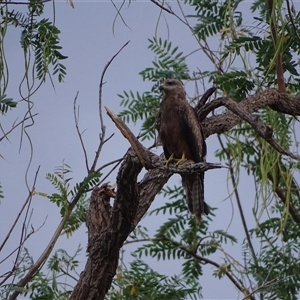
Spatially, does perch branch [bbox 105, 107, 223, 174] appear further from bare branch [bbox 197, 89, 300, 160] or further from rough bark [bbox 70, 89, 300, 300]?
bare branch [bbox 197, 89, 300, 160]

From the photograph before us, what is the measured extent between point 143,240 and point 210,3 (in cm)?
145

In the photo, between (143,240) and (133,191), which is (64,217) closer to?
(133,191)

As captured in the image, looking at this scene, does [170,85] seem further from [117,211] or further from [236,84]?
[117,211]

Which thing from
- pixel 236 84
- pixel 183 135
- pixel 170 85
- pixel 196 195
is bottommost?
pixel 196 195

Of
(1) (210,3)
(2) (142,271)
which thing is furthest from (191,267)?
(1) (210,3)

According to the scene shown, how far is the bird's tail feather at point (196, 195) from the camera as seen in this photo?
3.34m

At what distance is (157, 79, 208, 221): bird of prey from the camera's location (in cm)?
332

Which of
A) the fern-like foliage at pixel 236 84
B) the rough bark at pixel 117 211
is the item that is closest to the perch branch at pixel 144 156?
the rough bark at pixel 117 211

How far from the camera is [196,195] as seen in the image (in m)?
3.35

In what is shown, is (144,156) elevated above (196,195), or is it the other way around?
(196,195)

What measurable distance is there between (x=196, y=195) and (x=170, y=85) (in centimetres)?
65

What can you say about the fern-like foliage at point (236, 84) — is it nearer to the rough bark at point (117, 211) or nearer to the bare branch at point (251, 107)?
the bare branch at point (251, 107)

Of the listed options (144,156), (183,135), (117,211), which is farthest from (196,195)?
(144,156)

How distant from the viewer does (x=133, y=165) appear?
7.47 feet
